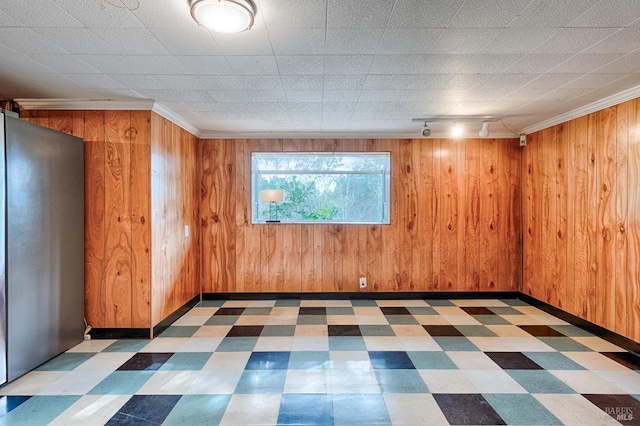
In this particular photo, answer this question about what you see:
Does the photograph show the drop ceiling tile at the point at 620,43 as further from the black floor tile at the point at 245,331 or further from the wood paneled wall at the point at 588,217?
the black floor tile at the point at 245,331

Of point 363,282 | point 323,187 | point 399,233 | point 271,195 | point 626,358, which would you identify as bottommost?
point 626,358

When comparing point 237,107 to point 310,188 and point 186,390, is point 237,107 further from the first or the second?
point 186,390

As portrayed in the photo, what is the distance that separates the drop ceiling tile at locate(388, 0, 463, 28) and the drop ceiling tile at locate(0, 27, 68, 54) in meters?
2.29

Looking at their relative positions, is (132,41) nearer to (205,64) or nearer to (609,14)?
(205,64)

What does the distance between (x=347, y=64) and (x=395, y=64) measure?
0.38 metres

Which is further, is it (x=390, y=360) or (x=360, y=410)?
(x=390, y=360)

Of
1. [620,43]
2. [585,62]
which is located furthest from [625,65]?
[620,43]

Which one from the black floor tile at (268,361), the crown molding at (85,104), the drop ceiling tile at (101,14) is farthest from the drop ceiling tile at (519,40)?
the crown molding at (85,104)

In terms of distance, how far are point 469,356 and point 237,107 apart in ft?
11.5

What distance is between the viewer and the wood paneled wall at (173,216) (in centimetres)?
355

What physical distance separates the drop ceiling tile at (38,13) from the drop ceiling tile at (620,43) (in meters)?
3.41

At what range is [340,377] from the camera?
101 inches

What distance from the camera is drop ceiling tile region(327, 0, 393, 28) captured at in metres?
1.77

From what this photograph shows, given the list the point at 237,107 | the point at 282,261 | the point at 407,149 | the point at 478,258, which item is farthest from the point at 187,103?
the point at 478,258
